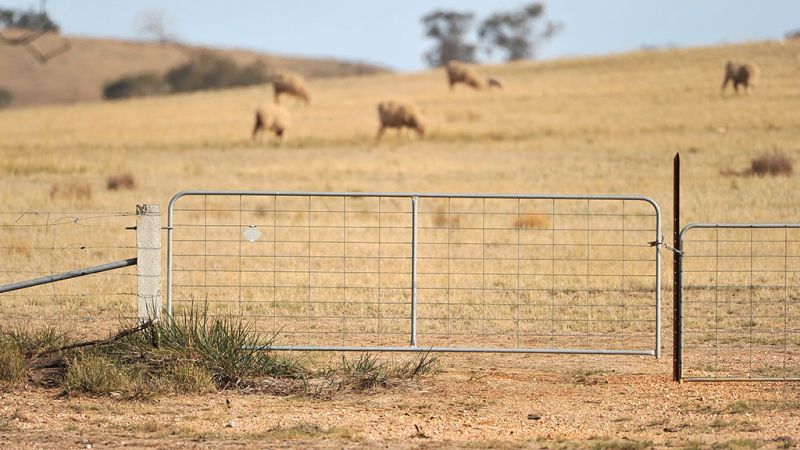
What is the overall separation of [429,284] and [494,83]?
45645 millimetres

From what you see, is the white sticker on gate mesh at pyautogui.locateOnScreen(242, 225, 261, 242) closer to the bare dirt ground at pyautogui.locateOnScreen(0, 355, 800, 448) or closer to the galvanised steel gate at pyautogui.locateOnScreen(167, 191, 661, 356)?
the galvanised steel gate at pyautogui.locateOnScreen(167, 191, 661, 356)

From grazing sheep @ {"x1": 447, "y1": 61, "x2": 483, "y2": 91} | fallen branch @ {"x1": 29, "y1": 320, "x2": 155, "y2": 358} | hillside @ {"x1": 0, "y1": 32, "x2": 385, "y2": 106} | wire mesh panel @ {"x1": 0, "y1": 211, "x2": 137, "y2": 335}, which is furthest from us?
hillside @ {"x1": 0, "y1": 32, "x2": 385, "y2": 106}

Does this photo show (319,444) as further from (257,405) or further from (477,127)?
(477,127)

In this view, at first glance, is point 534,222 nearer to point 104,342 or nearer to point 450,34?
point 104,342

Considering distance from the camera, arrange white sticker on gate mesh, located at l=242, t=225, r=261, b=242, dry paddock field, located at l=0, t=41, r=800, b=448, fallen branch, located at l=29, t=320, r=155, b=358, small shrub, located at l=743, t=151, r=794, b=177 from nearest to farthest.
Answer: dry paddock field, located at l=0, t=41, r=800, b=448 < fallen branch, located at l=29, t=320, r=155, b=358 < white sticker on gate mesh, located at l=242, t=225, r=261, b=242 < small shrub, located at l=743, t=151, r=794, b=177

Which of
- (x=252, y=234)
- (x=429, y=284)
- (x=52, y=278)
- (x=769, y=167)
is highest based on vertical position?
(x=769, y=167)

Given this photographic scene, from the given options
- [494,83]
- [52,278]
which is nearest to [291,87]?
[494,83]

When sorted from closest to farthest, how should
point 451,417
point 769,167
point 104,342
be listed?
1. point 451,417
2. point 104,342
3. point 769,167

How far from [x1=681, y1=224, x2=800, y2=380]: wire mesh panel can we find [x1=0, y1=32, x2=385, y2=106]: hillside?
84.2m

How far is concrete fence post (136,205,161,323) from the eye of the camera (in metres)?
8.79

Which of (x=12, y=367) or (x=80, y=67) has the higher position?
(x=80, y=67)

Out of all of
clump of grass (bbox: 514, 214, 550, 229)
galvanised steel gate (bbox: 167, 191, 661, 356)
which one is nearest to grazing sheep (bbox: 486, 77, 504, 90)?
galvanised steel gate (bbox: 167, 191, 661, 356)

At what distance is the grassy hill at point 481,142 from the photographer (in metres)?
24.3

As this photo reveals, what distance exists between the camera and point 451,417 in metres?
7.82
